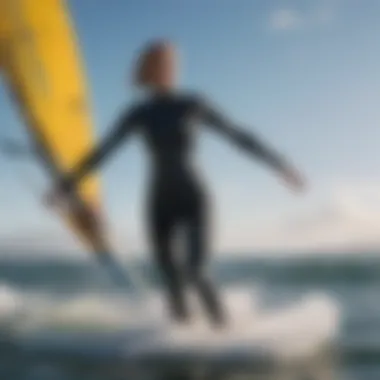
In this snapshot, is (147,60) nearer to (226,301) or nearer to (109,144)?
(109,144)

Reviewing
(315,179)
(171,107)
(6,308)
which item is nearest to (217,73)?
(171,107)

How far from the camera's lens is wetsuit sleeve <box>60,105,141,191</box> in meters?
1.22

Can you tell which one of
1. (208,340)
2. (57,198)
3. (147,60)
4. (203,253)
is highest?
(147,60)

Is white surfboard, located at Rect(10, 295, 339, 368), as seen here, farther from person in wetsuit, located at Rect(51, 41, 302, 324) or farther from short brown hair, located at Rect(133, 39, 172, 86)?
short brown hair, located at Rect(133, 39, 172, 86)

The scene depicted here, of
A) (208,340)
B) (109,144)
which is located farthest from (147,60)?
(208,340)

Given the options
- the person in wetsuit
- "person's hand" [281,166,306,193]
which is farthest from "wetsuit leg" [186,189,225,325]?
"person's hand" [281,166,306,193]

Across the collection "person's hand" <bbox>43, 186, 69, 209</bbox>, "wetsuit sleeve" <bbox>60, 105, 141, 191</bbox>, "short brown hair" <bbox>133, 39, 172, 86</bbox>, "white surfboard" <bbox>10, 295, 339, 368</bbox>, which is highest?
"short brown hair" <bbox>133, 39, 172, 86</bbox>

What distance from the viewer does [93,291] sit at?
124 cm

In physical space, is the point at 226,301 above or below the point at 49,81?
below

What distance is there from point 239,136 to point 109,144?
0.18 m

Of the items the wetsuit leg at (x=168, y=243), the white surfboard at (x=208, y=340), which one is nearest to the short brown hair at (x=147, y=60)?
the wetsuit leg at (x=168, y=243)

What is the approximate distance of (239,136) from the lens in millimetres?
1205

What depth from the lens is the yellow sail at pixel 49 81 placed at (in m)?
1.25

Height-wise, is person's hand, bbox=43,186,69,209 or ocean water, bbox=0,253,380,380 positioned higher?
person's hand, bbox=43,186,69,209
